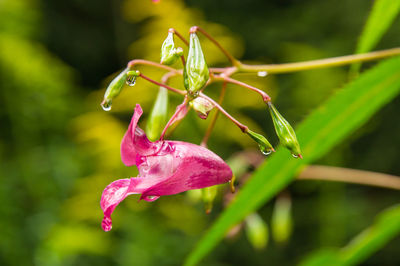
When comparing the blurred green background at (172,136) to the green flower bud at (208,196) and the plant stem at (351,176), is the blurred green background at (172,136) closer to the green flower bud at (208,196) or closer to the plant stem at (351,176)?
the plant stem at (351,176)

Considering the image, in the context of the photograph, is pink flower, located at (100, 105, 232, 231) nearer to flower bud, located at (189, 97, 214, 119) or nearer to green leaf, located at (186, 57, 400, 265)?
flower bud, located at (189, 97, 214, 119)

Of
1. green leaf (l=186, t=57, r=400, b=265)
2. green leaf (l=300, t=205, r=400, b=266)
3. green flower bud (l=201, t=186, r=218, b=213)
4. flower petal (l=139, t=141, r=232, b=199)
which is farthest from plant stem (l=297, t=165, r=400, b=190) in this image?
flower petal (l=139, t=141, r=232, b=199)

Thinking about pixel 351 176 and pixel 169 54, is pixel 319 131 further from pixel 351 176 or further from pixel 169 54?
pixel 351 176

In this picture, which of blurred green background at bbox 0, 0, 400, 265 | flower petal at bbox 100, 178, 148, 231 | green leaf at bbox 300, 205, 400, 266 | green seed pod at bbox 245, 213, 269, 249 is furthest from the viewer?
blurred green background at bbox 0, 0, 400, 265

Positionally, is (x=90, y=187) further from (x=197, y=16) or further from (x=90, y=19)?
(x=90, y=19)

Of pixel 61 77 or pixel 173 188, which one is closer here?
pixel 173 188

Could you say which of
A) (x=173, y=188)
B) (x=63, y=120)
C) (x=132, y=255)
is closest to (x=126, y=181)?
(x=173, y=188)

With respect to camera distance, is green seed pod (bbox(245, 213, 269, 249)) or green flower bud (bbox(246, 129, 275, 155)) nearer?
green flower bud (bbox(246, 129, 275, 155))
